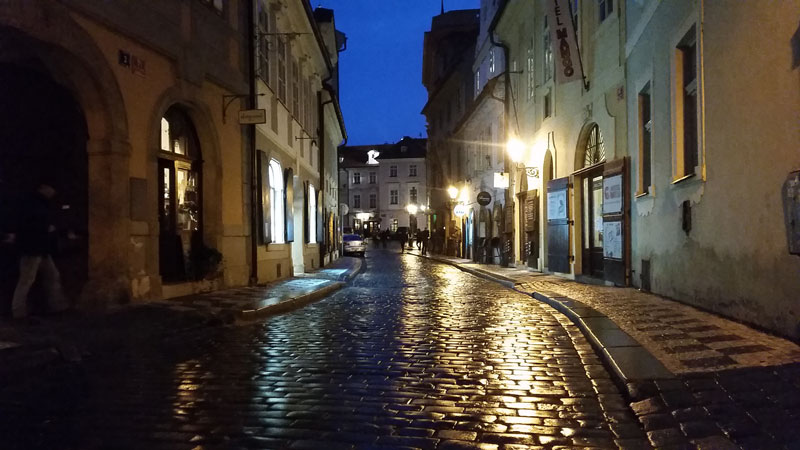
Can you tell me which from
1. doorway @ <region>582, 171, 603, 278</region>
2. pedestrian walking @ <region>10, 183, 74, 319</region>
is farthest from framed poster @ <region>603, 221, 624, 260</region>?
pedestrian walking @ <region>10, 183, 74, 319</region>

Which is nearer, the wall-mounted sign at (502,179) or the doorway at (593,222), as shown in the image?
the doorway at (593,222)

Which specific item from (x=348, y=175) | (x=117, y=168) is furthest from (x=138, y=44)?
(x=348, y=175)

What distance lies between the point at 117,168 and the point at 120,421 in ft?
20.1

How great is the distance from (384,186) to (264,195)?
67.0 meters

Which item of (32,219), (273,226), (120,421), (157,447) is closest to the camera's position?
(157,447)

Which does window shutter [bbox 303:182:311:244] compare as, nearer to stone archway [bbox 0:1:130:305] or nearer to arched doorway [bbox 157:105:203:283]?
arched doorway [bbox 157:105:203:283]

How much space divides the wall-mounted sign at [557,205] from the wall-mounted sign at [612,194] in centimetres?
273

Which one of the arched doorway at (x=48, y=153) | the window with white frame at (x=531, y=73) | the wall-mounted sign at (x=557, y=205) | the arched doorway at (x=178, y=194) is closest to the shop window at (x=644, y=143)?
the wall-mounted sign at (x=557, y=205)

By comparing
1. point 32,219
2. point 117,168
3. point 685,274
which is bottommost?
point 685,274

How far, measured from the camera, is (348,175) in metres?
83.3

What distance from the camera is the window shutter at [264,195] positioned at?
14.7m

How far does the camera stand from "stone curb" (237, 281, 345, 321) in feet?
31.8

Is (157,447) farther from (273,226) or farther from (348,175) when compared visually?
(348,175)

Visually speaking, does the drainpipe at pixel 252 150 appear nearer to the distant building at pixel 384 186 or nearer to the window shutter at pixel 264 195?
the window shutter at pixel 264 195
